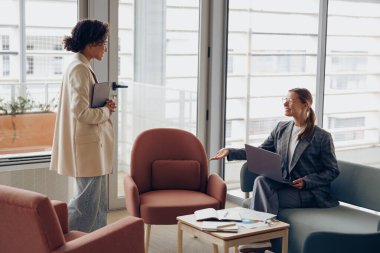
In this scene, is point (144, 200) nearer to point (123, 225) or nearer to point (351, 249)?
point (123, 225)

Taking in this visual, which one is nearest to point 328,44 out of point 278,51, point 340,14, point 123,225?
point 340,14

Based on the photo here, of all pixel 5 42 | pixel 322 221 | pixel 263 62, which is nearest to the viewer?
pixel 322 221

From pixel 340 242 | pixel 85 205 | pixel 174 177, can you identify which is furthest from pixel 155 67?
pixel 340 242

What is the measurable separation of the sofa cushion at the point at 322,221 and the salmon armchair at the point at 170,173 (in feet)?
1.90

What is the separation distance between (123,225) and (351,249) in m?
1.10

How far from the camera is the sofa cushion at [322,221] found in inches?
145

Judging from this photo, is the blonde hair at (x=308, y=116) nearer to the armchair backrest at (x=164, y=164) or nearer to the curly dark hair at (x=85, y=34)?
the armchair backrest at (x=164, y=164)

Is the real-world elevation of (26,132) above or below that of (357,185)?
above

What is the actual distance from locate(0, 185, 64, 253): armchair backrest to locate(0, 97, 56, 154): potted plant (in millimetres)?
2107

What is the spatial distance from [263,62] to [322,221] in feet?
6.76

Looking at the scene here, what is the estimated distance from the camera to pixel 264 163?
Answer: 4.06 meters

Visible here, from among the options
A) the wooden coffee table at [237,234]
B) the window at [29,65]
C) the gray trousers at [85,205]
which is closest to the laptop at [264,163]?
the wooden coffee table at [237,234]

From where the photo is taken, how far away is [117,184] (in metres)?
5.45

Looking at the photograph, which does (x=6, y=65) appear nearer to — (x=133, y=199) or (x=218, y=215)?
(x=133, y=199)
